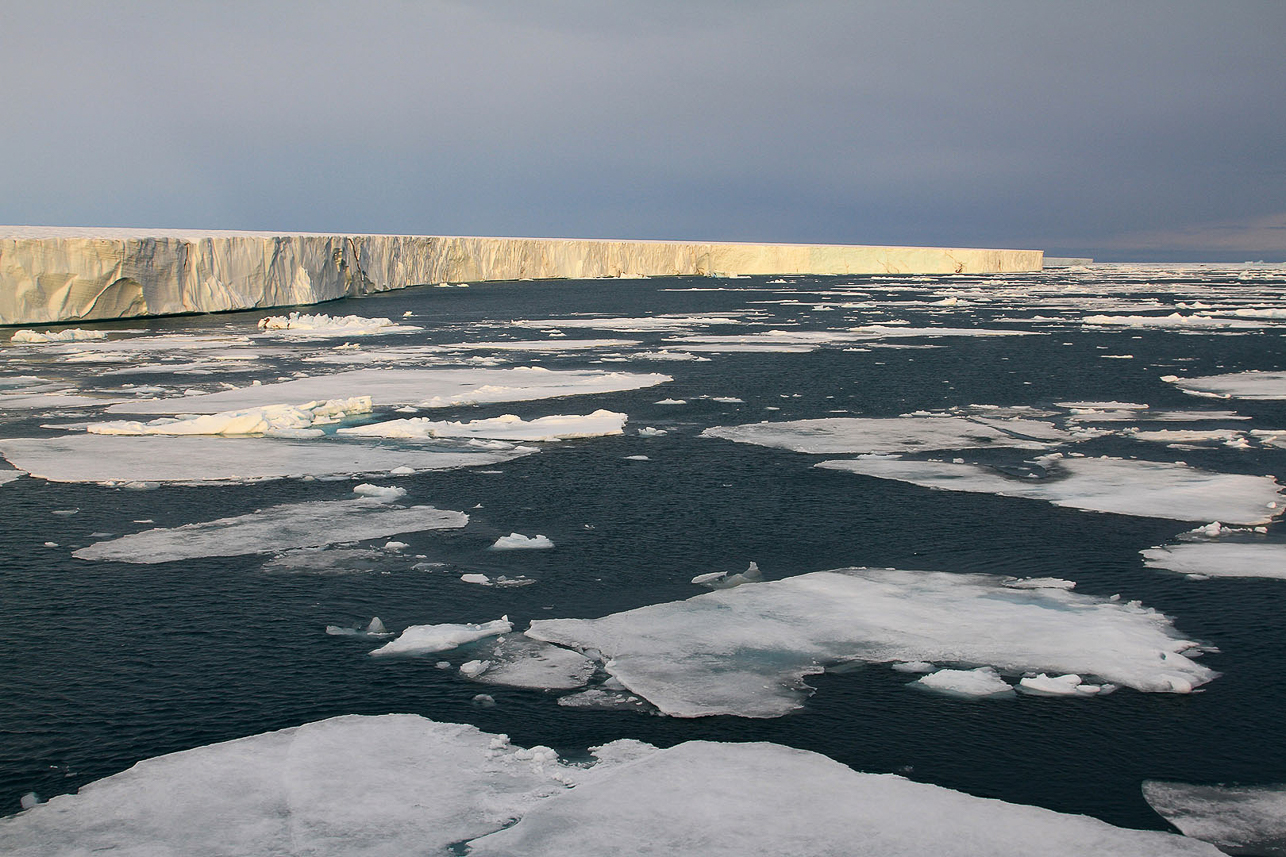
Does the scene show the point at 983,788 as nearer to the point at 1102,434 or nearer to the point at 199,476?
the point at 199,476

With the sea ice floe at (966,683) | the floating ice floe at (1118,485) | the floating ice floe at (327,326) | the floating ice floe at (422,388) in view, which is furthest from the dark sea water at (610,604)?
the floating ice floe at (327,326)

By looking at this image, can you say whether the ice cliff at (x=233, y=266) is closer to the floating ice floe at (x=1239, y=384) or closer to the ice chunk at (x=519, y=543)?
the ice chunk at (x=519, y=543)

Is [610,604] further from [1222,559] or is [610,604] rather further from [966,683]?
[1222,559]

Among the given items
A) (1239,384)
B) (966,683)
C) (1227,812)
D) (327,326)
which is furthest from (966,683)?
(327,326)

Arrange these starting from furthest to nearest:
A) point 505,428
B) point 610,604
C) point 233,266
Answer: point 233,266 → point 505,428 → point 610,604

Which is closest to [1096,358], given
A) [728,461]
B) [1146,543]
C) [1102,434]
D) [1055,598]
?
[1102,434]

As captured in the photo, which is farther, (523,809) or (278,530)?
(278,530)

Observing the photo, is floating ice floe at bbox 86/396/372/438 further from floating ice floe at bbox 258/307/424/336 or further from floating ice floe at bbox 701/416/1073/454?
floating ice floe at bbox 258/307/424/336

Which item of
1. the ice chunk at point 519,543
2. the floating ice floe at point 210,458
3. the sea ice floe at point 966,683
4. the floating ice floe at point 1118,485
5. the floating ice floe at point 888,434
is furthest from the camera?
the floating ice floe at point 888,434
